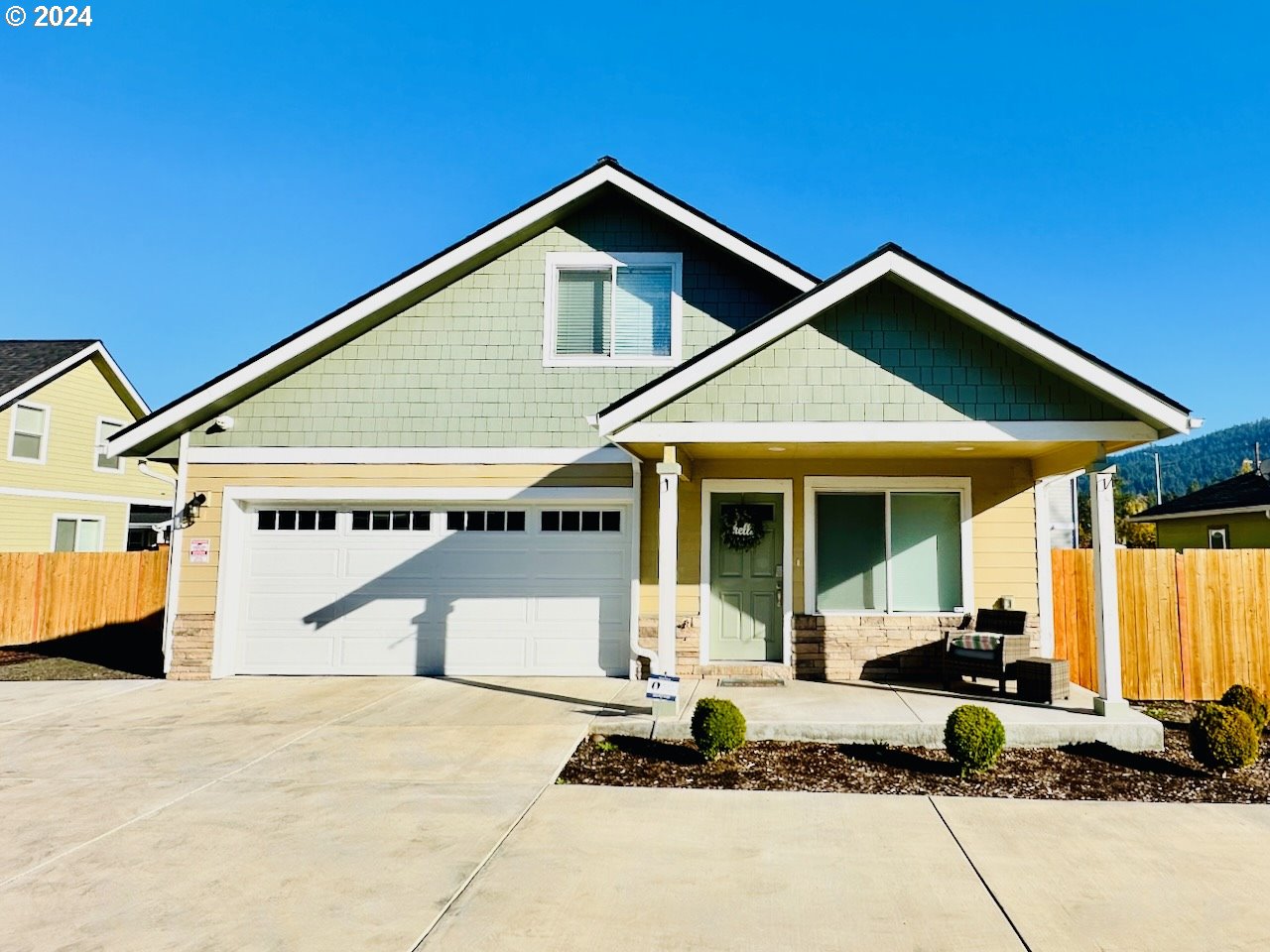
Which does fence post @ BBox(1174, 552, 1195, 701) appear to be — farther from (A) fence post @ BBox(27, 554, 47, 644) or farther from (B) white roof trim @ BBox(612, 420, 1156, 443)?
(A) fence post @ BBox(27, 554, 47, 644)

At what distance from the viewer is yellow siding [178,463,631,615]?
34.4ft

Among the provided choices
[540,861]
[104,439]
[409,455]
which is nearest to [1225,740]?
[540,861]

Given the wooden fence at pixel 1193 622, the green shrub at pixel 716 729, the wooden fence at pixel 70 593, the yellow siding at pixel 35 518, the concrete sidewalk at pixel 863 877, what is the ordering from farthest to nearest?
1. the yellow siding at pixel 35 518
2. the wooden fence at pixel 70 593
3. the wooden fence at pixel 1193 622
4. the green shrub at pixel 716 729
5. the concrete sidewalk at pixel 863 877

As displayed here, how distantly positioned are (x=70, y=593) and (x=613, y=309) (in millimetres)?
12167

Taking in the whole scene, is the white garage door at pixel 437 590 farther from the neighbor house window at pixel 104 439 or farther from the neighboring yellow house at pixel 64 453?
the neighbor house window at pixel 104 439

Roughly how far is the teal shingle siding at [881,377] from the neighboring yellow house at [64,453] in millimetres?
15403

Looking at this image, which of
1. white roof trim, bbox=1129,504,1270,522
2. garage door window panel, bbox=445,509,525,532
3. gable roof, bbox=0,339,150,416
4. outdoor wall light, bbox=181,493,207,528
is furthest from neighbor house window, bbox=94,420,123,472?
white roof trim, bbox=1129,504,1270,522

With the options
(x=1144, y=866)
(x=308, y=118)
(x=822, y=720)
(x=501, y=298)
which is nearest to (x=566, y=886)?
(x=1144, y=866)

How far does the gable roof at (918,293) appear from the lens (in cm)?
747

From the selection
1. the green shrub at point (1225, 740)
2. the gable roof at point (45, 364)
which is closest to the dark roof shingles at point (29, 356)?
the gable roof at point (45, 364)

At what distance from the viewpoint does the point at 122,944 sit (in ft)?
11.9

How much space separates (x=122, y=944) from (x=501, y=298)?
857 cm

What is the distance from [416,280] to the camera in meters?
10.5

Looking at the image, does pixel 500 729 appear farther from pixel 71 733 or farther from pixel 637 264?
pixel 637 264
